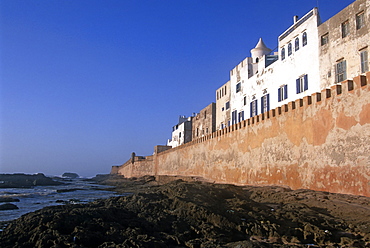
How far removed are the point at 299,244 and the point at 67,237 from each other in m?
4.13

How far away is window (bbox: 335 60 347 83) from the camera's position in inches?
554

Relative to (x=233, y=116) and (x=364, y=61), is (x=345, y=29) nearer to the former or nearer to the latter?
(x=364, y=61)

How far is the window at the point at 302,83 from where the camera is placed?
16.9 meters

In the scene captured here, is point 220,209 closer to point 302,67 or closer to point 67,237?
point 67,237

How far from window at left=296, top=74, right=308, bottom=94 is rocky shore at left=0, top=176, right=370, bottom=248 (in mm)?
9498

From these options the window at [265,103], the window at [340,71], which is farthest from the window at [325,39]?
the window at [265,103]

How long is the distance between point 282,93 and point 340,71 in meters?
5.10

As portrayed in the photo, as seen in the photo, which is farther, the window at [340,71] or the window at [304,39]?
the window at [304,39]

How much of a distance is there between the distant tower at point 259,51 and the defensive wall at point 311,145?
8890mm

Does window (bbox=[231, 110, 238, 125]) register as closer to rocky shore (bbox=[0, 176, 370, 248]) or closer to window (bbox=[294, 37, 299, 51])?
window (bbox=[294, 37, 299, 51])

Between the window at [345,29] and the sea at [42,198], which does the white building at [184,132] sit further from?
the window at [345,29]

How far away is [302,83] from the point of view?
17.3 metres

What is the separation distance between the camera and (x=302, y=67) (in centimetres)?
1730

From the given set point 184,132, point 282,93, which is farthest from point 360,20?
point 184,132
